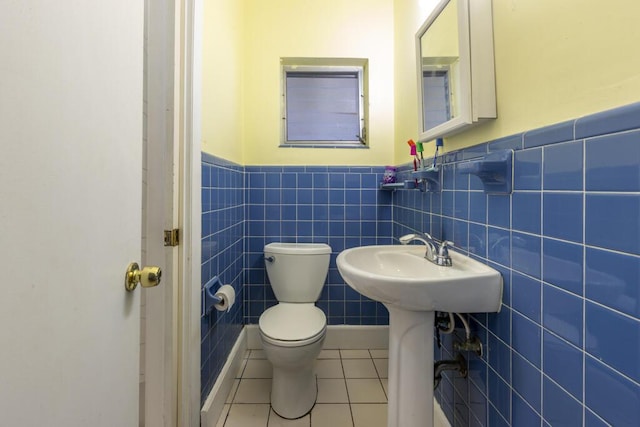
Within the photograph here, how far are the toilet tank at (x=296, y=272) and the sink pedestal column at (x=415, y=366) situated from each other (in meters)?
0.82

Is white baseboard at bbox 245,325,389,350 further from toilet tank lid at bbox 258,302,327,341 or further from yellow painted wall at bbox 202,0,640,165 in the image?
yellow painted wall at bbox 202,0,640,165

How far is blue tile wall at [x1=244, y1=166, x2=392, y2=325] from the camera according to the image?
1964 millimetres

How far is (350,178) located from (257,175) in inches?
25.5

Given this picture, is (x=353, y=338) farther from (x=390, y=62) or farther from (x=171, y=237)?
(x=390, y=62)

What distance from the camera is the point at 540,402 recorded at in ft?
2.32

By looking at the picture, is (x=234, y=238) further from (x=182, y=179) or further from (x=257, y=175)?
(x=182, y=179)

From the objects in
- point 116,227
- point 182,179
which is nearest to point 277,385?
point 182,179

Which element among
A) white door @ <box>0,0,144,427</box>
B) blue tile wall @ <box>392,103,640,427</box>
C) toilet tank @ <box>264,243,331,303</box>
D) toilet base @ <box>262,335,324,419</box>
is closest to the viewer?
white door @ <box>0,0,144,427</box>

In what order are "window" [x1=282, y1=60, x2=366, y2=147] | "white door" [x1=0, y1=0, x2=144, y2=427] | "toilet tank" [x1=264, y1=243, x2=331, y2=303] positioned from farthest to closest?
"window" [x1=282, y1=60, x2=366, y2=147] < "toilet tank" [x1=264, y1=243, x2=331, y2=303] < "white door" [x1=0, y1=0, x2=144, y2=427]

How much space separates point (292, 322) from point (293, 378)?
0.26 meters

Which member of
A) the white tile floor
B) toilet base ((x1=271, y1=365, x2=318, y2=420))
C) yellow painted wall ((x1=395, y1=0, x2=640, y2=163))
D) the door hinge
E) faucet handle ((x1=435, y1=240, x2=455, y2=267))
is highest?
yellow painted wall ((x1=395, y1=0, x2=640, y2=163))

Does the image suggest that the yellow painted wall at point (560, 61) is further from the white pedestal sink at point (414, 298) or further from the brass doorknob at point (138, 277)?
the brass doorknob at point (138, 277)

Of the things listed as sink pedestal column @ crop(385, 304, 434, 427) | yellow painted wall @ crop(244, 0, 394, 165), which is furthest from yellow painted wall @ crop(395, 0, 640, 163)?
yellow painted wall @ crop(244, 0, 394, 165)

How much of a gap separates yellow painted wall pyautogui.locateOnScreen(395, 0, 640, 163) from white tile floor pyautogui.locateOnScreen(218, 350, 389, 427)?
1368 mm
